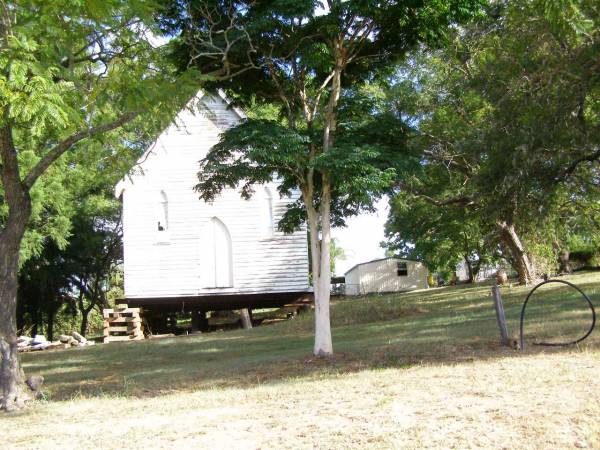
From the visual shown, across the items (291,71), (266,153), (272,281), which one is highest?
(291,71)

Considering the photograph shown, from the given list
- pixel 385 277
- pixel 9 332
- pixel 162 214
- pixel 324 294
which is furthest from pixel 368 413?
pixel 385 277

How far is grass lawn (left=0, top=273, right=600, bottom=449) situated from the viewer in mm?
5762

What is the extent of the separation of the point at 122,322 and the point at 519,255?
15918mm

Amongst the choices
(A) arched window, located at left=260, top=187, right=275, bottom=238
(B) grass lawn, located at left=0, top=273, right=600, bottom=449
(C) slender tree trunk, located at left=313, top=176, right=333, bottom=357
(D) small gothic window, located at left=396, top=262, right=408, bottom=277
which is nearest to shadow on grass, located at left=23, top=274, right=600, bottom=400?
(B) grass lawn, located at left=0, top=273, right=600, bottom=449

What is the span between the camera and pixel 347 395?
7.68m

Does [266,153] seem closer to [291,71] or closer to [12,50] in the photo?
[291,71]

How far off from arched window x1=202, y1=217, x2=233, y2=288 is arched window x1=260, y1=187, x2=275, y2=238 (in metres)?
1.32

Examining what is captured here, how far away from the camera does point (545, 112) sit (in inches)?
499

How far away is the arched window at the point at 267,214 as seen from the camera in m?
23.0

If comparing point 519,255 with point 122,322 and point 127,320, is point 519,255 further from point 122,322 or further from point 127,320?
point 122,322

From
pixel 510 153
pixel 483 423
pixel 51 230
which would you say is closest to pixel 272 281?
pixel 51 230

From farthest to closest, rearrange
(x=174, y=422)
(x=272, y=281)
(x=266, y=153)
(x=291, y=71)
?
(x=272, y=281), (x=291, y=71), (x=266, y=153), (x=174, y=422)

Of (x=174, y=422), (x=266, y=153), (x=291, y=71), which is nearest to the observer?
(x=174, y=422)

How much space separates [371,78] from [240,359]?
660 centimetres
